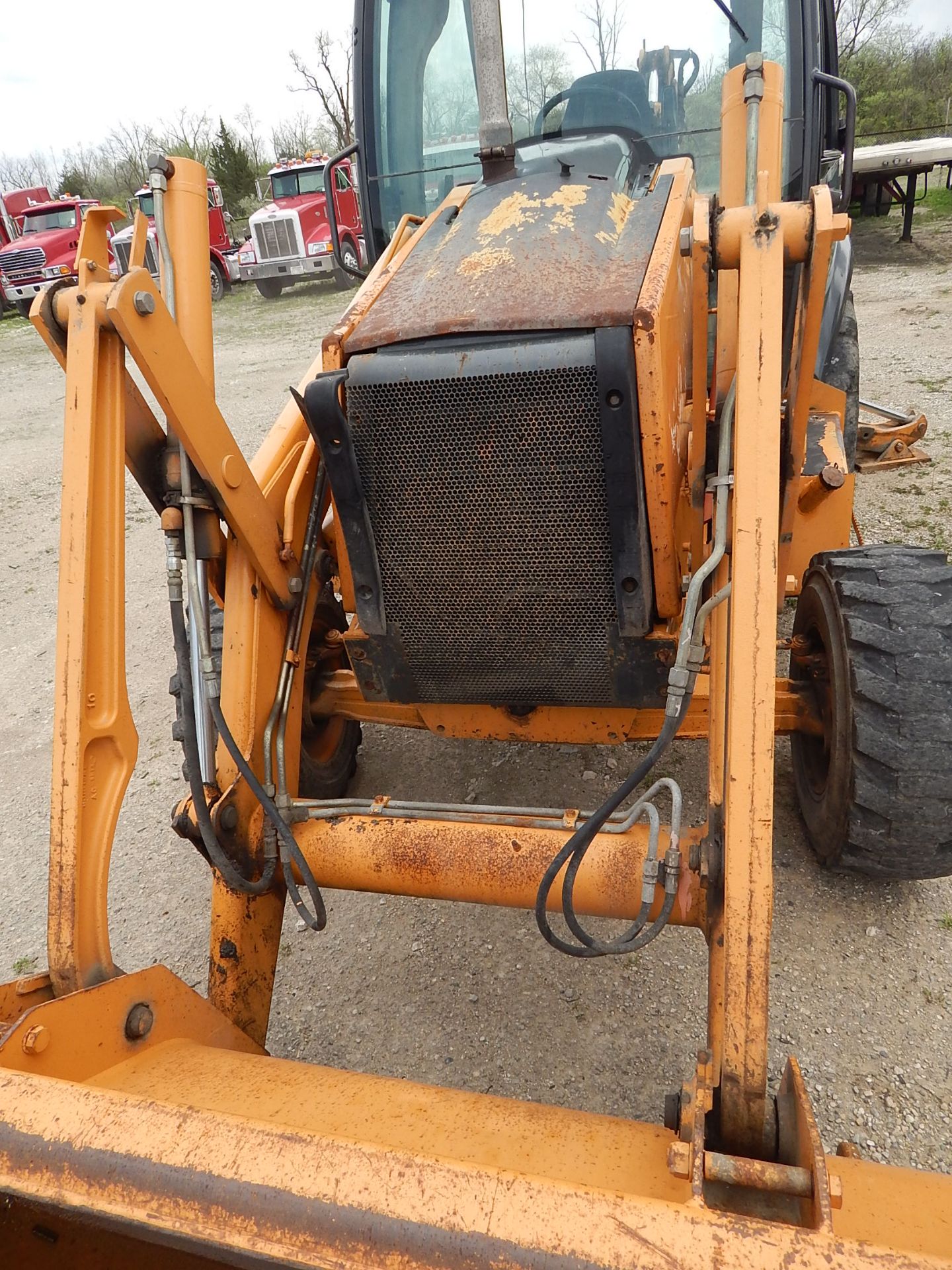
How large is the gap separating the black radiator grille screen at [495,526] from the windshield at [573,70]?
78.5 inches

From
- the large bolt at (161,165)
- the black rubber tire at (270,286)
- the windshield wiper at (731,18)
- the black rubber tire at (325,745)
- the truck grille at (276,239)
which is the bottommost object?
the black rubber tire at (325,745)

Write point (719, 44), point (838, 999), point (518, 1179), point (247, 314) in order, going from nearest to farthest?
1. point (518, 1179)
2. point (838, 999)
3. point (719, 44)
4. point (247, 314)

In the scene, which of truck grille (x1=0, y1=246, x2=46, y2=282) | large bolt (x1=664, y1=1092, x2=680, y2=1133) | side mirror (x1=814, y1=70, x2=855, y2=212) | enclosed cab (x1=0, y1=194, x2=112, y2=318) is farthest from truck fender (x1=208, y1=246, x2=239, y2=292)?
large bolt (x1=664, y1=1092, x2=680, y2=1133)

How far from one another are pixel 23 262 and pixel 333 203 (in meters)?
19.8

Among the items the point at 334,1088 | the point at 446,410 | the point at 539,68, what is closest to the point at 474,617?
the point at 446,410

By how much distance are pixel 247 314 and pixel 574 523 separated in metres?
16.2

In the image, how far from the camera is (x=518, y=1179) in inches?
44.9

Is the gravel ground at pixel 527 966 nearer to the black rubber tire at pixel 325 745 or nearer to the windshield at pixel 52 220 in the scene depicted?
the black rubber tire at pixel 325 745

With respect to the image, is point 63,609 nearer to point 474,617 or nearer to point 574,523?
point 474,617

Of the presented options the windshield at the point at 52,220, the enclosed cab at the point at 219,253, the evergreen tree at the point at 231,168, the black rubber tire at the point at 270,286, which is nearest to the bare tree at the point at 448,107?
the black rubber tire at the point at 270,286

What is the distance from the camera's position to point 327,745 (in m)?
3.08

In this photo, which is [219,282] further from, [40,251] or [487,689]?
[487,689]

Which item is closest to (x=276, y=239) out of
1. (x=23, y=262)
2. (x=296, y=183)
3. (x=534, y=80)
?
(x=296, y=183)

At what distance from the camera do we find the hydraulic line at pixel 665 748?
1788 millimetres
